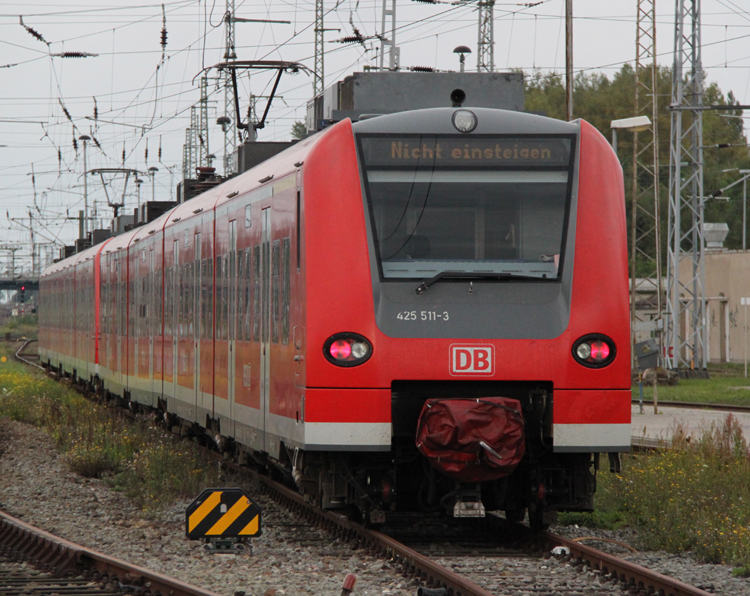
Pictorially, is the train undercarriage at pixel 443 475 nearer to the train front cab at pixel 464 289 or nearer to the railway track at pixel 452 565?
the train front cab at pixel 464 289

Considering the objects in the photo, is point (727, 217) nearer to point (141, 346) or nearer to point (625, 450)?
point (141, 346)

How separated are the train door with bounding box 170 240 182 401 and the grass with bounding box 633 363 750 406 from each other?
45.5ft

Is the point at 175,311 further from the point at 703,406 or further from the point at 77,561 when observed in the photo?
the point at 703,406

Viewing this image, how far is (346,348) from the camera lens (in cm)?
840

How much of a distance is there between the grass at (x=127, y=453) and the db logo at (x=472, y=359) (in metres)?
4.08

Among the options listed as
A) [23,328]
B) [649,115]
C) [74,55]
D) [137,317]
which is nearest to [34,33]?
[74,55]

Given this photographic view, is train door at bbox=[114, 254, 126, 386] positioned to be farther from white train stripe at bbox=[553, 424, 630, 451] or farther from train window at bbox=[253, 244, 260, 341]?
Result: white train stripe at bbox=[553, 424, 630, 451]

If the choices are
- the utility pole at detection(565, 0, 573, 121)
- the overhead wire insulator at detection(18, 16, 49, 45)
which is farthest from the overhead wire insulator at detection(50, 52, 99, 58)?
the utility pole at detection(565, 0, 573, 121)

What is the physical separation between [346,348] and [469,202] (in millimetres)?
1431

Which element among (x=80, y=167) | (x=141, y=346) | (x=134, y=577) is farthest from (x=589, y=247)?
(x=80, y=167)

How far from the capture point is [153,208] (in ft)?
77.8

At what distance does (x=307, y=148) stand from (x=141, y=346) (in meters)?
11.6

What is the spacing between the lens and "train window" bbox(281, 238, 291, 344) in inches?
365

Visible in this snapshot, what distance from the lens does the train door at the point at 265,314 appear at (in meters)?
10.1
